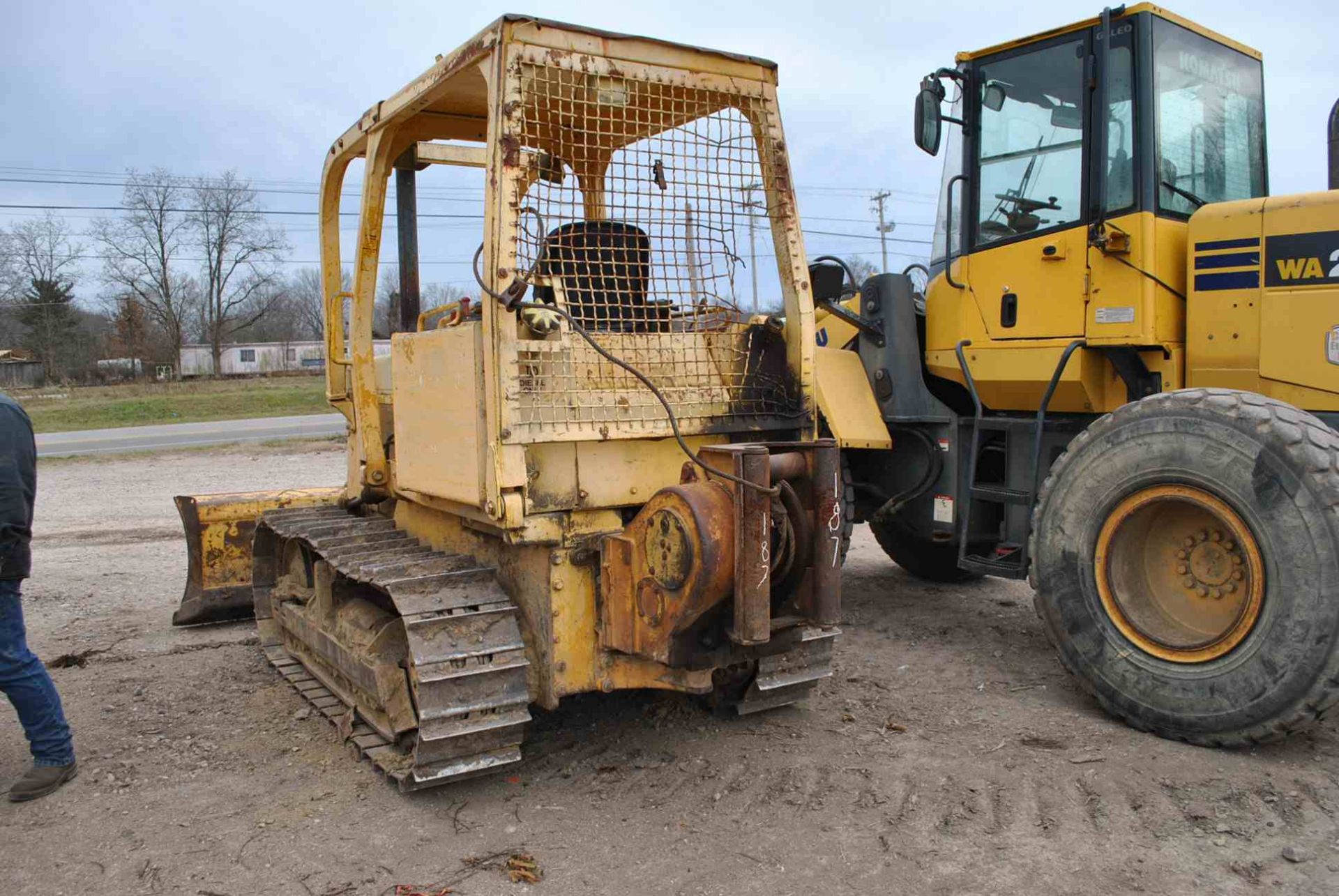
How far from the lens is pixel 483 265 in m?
3.76

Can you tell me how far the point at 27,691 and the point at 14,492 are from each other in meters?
0.77

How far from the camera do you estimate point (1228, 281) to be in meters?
4.89

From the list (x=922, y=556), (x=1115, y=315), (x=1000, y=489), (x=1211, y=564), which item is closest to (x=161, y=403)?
(x=922, y=556)

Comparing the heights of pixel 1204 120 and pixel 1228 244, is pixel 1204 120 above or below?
above

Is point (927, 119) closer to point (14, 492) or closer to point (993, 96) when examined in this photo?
point (993, 96)

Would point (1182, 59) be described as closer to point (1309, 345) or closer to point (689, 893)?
point (1309, 345)

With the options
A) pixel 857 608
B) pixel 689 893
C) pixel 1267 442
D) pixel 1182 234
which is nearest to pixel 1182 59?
pixel 1182 234

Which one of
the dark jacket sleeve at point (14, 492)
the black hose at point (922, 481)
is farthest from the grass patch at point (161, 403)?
the dark jacket sleeve at point (14, 492)

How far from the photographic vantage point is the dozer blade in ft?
20.9

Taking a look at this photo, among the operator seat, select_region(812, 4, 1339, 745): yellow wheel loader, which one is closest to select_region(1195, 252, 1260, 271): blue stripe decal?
select_region(812, 4, 1339, 745): yellow wheel loader

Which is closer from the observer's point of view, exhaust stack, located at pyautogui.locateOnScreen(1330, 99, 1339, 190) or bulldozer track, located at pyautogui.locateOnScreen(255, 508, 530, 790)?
bulldozer track, located at pyautogui.locateOnScreen(255, 508, 530, 790)

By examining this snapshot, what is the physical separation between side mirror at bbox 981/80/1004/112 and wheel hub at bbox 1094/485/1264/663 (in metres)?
2.43

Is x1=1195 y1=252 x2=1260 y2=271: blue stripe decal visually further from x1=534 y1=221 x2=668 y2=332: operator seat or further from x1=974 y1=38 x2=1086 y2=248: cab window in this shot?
x1=534 y1=221 x2=668 y2=332: operator seat

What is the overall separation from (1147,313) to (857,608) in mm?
2617
